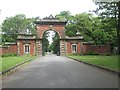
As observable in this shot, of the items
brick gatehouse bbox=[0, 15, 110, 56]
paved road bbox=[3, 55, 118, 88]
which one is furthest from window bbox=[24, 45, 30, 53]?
paved road bbox=[3, 55, 118, 88]

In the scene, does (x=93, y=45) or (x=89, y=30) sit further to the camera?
(x=89, y=30)

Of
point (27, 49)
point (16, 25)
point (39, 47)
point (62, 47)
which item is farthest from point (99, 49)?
point (16, 25)

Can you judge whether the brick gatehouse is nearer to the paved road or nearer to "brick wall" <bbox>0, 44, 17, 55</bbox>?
"brick wall" <bbox>0, 44, 17, 55</bbox>

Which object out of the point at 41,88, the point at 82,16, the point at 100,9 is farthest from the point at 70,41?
the point at 41,88

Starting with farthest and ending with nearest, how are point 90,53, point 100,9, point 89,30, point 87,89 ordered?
1. point 89,30
2. point 90,53
3. point 100,9
4. point 87,89

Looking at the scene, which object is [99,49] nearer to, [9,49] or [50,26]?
[50,26]

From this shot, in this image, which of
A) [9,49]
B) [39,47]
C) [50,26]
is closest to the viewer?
[9,49]

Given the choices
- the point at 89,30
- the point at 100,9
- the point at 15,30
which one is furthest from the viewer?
the point at 15,30

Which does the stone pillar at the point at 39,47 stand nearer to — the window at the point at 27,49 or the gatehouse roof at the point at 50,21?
the window at the point at 27,49

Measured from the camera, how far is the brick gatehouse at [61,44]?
61.0 metres

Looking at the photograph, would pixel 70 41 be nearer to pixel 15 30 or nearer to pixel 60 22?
pixel 60 22

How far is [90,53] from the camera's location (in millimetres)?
59250

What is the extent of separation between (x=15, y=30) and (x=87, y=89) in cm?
8513

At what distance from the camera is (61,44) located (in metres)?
61.3
